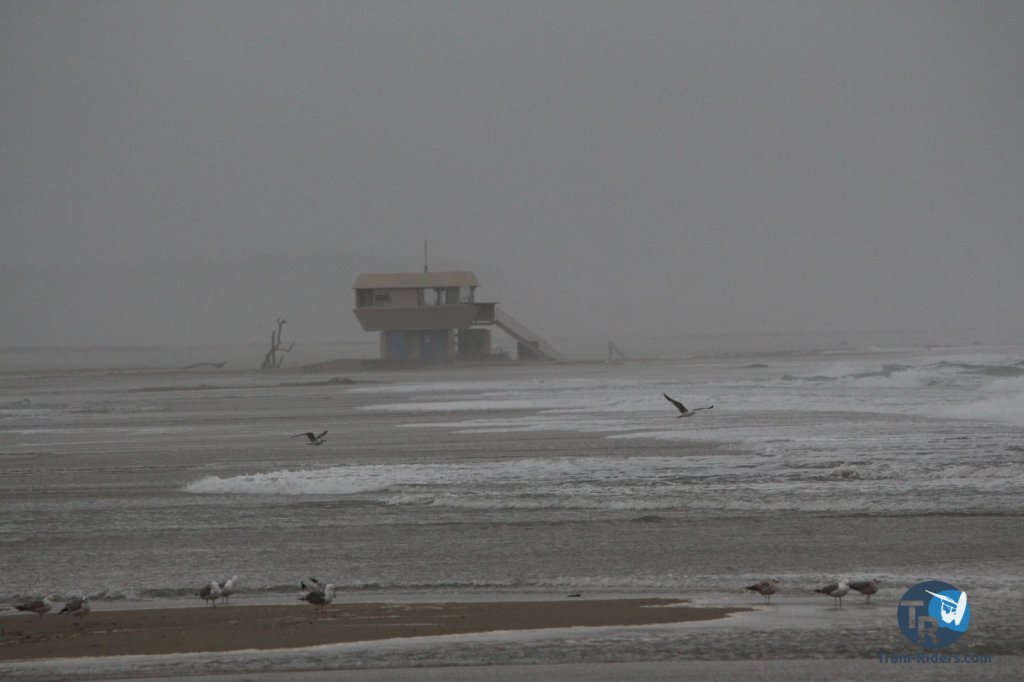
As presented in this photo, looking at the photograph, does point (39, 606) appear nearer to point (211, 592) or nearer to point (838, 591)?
point (211, 592)

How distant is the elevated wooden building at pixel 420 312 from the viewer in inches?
3137

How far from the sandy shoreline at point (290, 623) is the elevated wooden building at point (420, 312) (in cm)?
6516

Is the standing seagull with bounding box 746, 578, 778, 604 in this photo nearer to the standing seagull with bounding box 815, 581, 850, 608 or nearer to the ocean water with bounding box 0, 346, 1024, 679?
the ocean water with bounding box 0, 346, 1024, 679

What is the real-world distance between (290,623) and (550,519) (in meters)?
6.16

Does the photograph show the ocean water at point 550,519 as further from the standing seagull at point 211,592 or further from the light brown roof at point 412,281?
the light brown roof at point 412,281

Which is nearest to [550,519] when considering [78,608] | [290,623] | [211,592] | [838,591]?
[211,592]

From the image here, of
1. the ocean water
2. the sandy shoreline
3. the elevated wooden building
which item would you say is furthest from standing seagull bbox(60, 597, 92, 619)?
the elevated wooden building

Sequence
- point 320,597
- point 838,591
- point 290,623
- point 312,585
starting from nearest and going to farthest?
point 838,591
point 290,623
point 320,597
point 312,585

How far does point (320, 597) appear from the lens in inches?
516

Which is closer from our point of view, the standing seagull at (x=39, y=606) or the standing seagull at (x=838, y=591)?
the standing seagull at (x=838, y=591)

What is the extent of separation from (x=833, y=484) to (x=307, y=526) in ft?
25.5

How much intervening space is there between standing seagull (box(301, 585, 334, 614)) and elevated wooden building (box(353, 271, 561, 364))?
214ft

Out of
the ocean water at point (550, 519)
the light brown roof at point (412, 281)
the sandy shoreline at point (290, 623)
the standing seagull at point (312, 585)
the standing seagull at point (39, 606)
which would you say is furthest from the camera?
the light brown roof at point (412, 281)

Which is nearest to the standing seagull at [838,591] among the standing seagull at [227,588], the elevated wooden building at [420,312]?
the standing seagull at [227,588]
